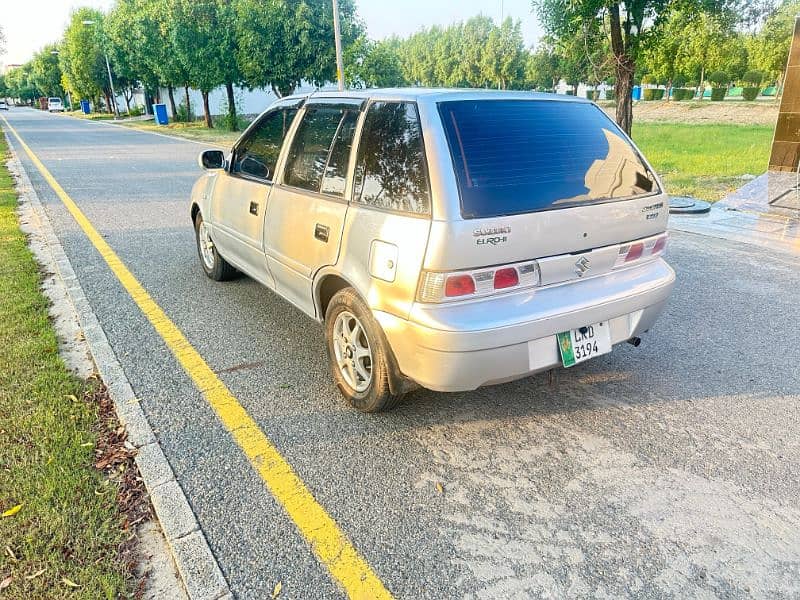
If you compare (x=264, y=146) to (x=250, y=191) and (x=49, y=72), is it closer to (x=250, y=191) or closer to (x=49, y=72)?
(x=250, y=191)

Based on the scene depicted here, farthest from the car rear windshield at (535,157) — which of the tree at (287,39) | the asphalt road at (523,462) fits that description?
the tree at (287,39)

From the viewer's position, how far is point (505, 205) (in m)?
2.72

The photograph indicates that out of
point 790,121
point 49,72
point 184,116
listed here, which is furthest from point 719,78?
point 49,72

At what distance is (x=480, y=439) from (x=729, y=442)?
1247 mm

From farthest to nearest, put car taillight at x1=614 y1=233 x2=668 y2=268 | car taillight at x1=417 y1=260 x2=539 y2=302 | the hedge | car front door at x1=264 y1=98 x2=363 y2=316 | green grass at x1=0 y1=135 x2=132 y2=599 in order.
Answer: the hedge → car front door at x1=264 y1=98 x2=363 y2=316 → car taillight at x1=614 y1=233 x2=668 y2=268 → car taillight at x1=417 y1=260 x2=539 y2=302 → green grass at x1=0 y1=135 x2=132 y2=599

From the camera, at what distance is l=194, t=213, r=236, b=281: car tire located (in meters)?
5.31

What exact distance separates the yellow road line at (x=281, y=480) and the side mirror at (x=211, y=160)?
4.14 ft

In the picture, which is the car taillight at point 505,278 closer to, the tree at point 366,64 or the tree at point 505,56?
the tree at point 366,64

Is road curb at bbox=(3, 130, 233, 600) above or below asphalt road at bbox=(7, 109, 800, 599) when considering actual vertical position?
above

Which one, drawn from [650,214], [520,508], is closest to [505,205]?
[650,214]

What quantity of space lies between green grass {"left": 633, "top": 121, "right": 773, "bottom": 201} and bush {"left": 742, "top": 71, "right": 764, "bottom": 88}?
3494cm

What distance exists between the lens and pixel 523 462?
282cm

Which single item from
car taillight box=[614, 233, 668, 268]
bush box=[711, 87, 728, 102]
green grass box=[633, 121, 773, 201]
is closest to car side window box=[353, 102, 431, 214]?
car taillight box=[614, 233, 668, 268]

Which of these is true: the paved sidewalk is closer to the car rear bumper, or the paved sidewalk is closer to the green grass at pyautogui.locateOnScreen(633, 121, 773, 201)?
the green grass at pyautogui.locateOnScreen(633, 121, 773, 201)
